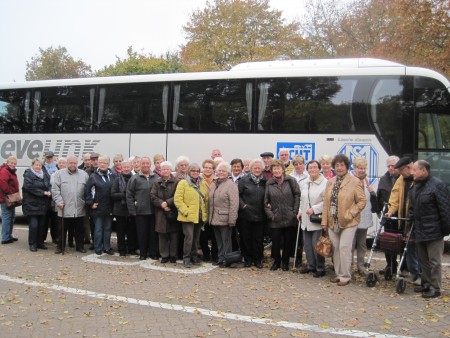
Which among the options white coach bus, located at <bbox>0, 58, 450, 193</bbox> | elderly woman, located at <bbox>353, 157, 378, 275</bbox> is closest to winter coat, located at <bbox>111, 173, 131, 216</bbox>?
white coach bus, located at <bbox>0, 58, 450, 193</bbox>

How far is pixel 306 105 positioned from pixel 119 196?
427 cm

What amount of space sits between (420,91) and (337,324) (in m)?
5.76

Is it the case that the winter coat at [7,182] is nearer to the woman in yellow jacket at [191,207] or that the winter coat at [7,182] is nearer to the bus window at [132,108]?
the bus window at [132,108]

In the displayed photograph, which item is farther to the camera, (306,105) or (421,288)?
(306,105)

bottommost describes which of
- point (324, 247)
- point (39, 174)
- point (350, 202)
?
point (324, 247)

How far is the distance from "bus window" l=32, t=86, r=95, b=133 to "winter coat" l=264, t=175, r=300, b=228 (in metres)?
5.91

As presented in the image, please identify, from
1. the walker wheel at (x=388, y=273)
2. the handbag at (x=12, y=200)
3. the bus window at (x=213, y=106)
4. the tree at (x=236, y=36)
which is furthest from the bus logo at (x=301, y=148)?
the tree at (x=236, y=36)

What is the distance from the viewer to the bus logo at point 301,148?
9320 mm

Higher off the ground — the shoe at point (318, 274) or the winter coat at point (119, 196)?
the winter coat at point (119, 196)

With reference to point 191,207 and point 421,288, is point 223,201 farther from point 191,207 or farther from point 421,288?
point 421,288

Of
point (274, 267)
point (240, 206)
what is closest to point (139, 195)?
point (240, 206)

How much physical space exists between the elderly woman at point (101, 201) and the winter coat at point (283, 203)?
3102mm

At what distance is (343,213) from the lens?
21.5 feet

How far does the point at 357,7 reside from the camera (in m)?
28.3
